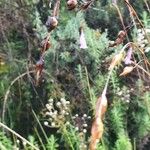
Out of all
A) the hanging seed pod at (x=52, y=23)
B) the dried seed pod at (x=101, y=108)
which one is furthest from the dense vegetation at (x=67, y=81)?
the dried seed pod at (x=101, y=108)

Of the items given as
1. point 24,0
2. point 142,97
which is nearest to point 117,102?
point 142,97

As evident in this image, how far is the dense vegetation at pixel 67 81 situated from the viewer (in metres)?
1.68

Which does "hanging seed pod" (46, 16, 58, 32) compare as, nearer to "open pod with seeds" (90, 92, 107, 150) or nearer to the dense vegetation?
"open pod with seeds" (90, 92, 107, 150)

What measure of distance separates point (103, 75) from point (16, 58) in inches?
17.8

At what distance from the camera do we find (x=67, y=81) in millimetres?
1851

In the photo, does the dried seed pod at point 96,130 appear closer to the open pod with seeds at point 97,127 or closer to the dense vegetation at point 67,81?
the open pod with seeds at point 97,127

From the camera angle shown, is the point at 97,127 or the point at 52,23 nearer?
the point at 97,127

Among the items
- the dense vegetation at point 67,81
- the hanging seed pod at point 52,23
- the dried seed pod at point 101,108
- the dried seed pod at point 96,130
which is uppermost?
the hanging seed pod at point 52,23

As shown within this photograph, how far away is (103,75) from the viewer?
70.3 inches

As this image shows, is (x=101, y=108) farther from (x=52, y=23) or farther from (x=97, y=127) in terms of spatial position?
(x=52, y=23)

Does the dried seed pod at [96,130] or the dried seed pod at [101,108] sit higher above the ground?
the dried seed pod at [101,108]

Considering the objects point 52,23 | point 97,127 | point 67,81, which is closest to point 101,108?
point 97,127

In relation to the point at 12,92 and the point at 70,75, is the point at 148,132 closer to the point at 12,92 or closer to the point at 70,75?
the point at 70,75

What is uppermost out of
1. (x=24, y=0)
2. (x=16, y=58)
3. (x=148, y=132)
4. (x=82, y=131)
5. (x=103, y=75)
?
(x=24, y=0)
